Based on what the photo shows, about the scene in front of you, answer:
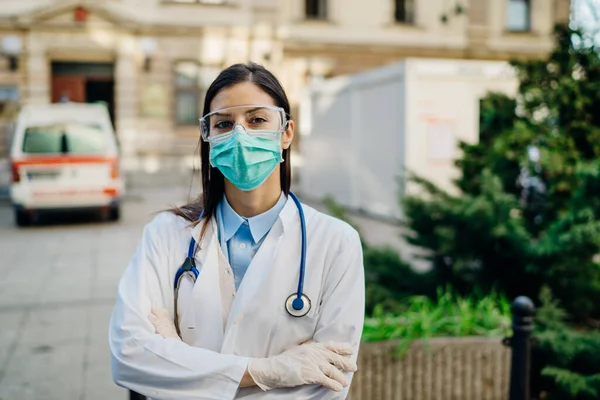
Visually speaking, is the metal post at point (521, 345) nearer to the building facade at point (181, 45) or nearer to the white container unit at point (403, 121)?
the white container unit at point (403, 121)

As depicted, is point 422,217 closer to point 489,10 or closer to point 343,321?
point 343,321

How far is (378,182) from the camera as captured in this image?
14.0 meters

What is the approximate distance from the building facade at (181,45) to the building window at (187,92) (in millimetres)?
32

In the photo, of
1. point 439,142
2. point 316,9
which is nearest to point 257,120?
point 439,142

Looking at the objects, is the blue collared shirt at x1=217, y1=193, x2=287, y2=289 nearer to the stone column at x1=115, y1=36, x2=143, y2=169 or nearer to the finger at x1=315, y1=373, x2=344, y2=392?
the finger at x1=315, y1=373, x2=344, y2=392

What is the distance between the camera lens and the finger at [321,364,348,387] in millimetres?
1961

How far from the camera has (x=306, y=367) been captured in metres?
1.93

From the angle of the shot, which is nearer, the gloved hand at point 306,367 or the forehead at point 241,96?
the gloved hand at point 306,367

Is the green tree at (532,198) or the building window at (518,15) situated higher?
the building window at (518,15)

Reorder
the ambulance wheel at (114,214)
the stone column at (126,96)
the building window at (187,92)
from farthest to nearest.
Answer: the building window at (187,92), the stone column at (126,96), the ambulance wheel at (114,214)

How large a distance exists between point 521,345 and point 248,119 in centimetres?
231

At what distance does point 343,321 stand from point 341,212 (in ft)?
9.98

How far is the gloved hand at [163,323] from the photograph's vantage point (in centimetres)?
198

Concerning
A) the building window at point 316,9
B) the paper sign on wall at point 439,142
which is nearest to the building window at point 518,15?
the building window at point 316,9
